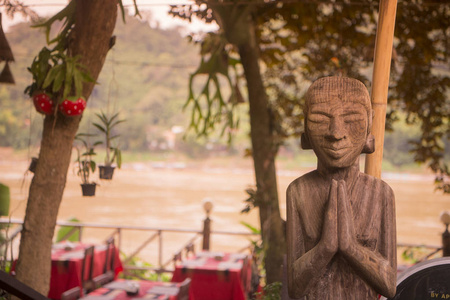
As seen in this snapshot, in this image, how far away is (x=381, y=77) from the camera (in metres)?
2.22

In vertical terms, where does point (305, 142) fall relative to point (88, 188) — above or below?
above

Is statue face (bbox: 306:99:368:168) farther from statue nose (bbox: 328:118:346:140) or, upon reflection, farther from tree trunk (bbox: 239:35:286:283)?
tree trunk (bbox: 239:35:286:283)

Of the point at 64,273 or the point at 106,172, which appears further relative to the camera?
the point at 64,273

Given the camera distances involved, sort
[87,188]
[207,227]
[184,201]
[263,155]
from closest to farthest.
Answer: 1. [87,188]
2. [263,155]
3. [207,227]
4. [184,201]

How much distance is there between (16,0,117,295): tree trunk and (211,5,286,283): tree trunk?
1746mm

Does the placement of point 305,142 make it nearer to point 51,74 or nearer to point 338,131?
point 338,131

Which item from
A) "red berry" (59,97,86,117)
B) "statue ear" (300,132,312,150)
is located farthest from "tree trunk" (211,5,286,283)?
"statue ear" (300,132,312,150)

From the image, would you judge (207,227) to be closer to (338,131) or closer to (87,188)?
(87,188)

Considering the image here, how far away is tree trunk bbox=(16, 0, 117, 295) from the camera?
309 centimetres

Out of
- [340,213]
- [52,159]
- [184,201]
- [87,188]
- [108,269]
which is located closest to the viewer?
[340,213]

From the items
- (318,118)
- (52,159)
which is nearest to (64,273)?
(52,159)

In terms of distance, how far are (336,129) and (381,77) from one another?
889mm

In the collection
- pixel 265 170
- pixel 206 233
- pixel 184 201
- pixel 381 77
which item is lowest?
pixel 184 201

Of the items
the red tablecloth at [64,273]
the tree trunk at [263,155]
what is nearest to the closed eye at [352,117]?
the tree trunk at [263,155]
